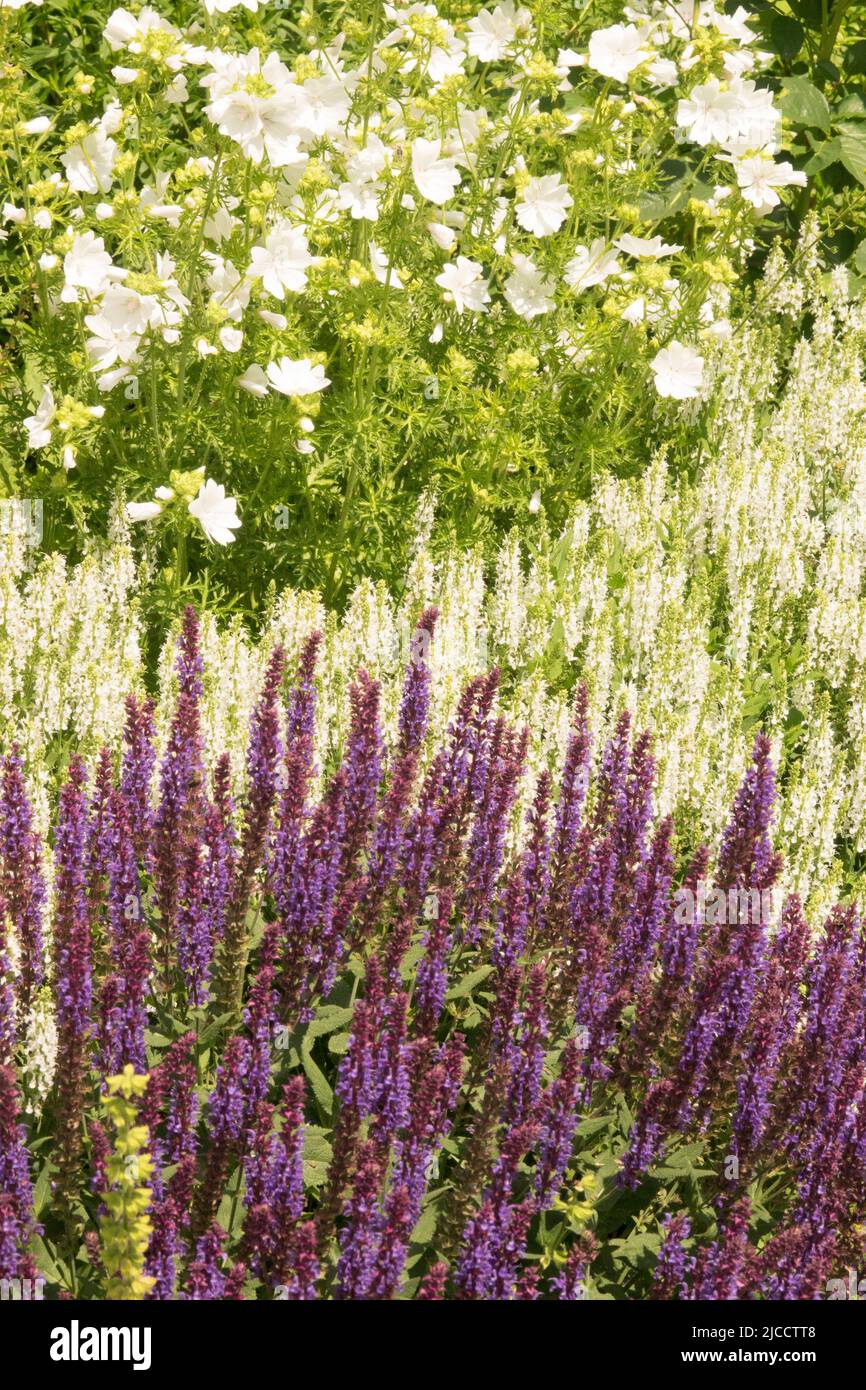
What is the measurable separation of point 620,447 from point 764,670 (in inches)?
47.5

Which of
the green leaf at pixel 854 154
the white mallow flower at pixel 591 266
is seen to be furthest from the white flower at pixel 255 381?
the green leaf at pixel 854 154

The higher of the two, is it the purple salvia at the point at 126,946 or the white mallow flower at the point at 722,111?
the white mallow flower at the point at 722,111

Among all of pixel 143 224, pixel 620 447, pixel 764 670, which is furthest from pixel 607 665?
pixel 143 224

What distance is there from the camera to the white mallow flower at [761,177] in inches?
260

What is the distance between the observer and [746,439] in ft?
23.1

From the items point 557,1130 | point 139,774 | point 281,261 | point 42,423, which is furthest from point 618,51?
point 557,1130

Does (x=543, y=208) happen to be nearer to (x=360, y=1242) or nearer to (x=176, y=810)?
(x=176, y=810)

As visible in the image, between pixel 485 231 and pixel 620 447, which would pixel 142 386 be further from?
pixel 620 447

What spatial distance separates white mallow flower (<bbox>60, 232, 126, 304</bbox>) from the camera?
5586 millimetres

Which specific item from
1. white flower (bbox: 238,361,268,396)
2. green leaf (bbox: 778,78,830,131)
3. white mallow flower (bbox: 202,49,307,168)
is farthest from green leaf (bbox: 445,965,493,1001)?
green leaf (bbox: 778,78,830,131)

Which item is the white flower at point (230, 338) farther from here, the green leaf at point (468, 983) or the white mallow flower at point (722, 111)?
the green leaf at point (468, 983)

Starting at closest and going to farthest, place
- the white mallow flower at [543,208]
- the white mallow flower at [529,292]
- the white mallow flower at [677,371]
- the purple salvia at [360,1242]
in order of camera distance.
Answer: the purple salvia at [360,1242] → the white mallow flower at [543,208] → the white mallow flower at [529,292] → the white mallow flower at [677,371]

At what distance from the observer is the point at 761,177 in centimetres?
668

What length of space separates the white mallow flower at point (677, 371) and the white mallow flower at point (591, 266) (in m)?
0.40
